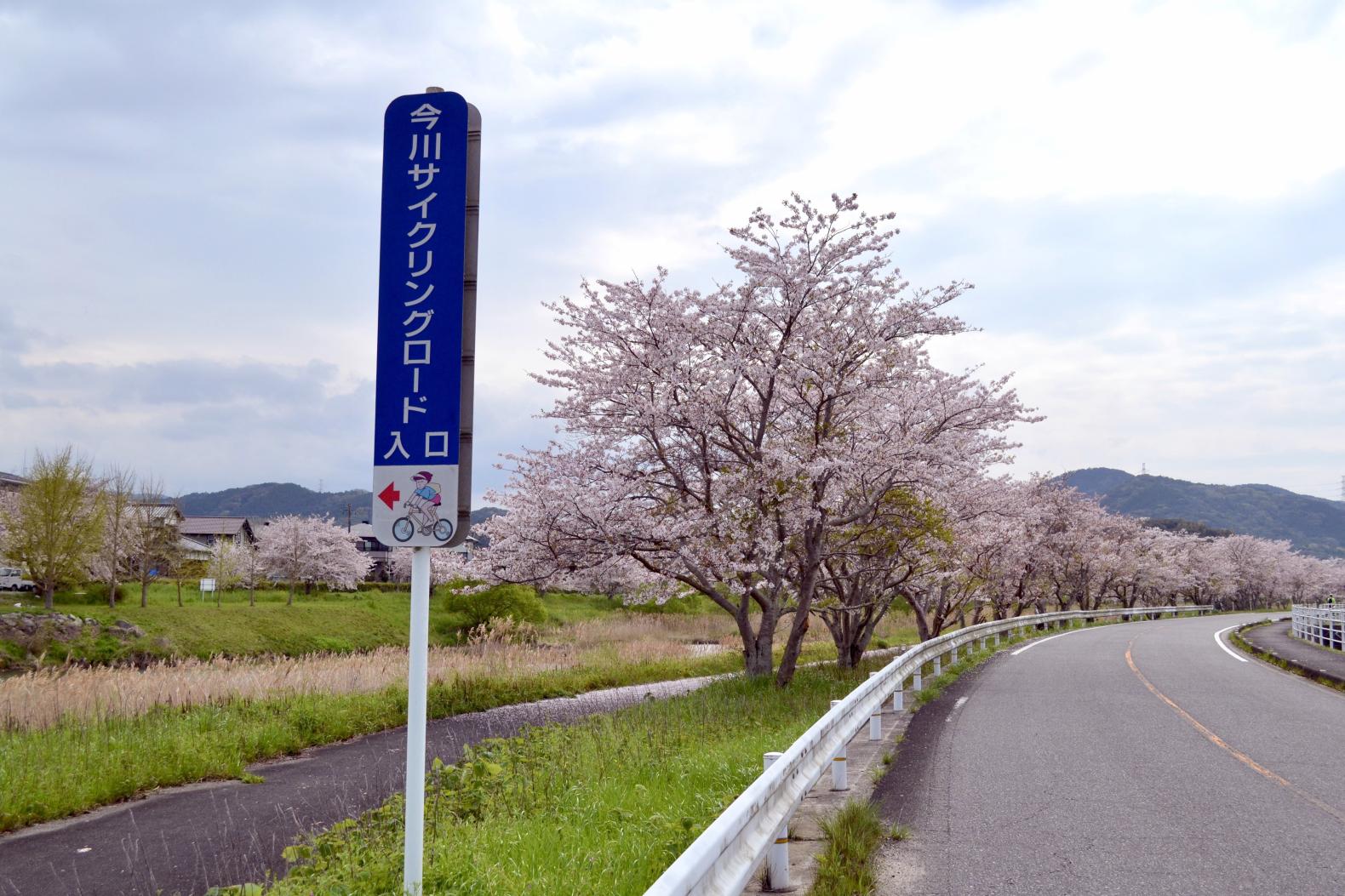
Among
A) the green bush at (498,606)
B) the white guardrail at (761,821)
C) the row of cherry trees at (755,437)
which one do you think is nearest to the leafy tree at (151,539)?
the green bush at (498,606)

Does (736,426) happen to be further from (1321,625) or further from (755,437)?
(1321,625)

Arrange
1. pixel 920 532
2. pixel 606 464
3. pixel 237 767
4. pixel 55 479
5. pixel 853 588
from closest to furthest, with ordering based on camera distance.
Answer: pixel 237 767 → pixel 606 464 → pixel 920 532 → pixel 853 588 → pixel 55 479

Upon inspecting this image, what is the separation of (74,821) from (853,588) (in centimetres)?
1569

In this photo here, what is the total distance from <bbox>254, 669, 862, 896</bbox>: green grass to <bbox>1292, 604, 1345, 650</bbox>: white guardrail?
23.0m

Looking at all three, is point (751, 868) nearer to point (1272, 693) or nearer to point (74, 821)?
point (74, 821)

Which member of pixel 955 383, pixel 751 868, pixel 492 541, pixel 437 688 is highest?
pixel 955 383

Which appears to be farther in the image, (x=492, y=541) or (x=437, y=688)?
(x=437, y=688)

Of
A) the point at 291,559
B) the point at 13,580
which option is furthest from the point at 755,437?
the point at 13,580

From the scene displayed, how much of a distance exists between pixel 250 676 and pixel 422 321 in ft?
51.1

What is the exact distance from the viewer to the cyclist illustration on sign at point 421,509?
4547mm

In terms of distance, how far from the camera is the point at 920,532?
18297 millimetres

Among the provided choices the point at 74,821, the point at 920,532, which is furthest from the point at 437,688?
the point at 920,532

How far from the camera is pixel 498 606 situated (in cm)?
4281

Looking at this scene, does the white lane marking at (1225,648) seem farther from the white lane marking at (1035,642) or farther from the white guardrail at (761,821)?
the white guardrail at (761,821)
